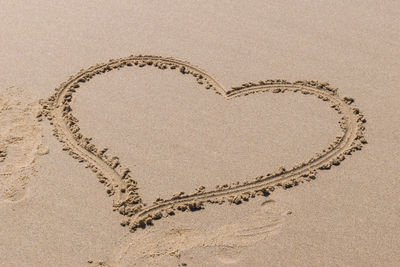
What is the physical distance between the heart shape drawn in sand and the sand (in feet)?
0.04

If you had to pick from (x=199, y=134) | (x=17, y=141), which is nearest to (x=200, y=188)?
(x=199, y=134)

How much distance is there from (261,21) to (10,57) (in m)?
2.33

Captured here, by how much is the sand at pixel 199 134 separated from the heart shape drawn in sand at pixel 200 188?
11 mm

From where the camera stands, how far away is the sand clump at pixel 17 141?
3617 mm

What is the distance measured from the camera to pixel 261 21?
502 centimetres

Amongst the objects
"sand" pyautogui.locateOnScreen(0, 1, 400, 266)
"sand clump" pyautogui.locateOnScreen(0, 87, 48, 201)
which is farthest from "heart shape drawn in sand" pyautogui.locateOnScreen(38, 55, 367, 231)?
"sand clump" pyautogui.locateOnScreen(0, 87, 48, 201)

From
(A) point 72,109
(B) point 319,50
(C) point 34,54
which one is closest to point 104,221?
(A) point 72,109

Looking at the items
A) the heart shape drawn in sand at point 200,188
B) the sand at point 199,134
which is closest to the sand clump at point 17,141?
the sand at point 199,134

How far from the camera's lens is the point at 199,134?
3982 mm

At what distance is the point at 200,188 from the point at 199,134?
54 centimetres

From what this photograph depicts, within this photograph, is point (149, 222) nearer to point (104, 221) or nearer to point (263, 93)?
point (104, 221)

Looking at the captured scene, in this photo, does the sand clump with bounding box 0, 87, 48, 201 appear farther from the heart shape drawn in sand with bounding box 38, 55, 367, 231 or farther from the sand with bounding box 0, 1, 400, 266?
the heart shape drawn in sand with bounding box 38, 55, 367, 231

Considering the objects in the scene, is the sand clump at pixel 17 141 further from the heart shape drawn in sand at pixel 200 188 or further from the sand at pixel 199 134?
the heart shape drawn in sand at pixel 200 188

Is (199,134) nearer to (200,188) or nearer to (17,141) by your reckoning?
(200,188)
